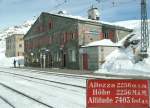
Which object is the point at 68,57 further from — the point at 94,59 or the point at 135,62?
the point at 135,62

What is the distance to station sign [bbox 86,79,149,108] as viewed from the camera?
29.0 feet

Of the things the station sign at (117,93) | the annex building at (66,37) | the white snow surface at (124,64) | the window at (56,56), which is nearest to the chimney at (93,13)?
the annex building at (66,37)

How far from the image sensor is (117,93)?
8844mm

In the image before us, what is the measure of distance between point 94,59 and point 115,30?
1121 centimetres

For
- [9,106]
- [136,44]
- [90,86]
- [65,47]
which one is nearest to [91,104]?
[90,86]

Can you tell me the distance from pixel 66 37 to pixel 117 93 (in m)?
49.2

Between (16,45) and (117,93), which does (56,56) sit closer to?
(16,45)

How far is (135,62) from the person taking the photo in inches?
1622

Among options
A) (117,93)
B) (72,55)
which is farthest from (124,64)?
(117,93)

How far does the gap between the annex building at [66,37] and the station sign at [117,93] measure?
4195 cm

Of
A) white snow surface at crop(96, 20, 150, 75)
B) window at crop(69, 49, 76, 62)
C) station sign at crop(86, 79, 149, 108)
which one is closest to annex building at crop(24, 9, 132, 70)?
window at crop(69, 49, 76, 62)

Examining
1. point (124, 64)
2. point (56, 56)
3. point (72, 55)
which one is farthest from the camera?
point (56, 56)

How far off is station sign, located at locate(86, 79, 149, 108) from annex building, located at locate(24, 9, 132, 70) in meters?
41.9

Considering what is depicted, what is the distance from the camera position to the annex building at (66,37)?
53969 mm
